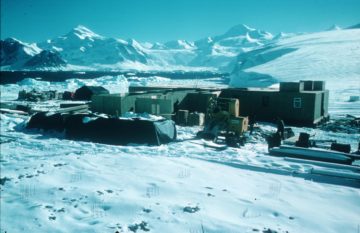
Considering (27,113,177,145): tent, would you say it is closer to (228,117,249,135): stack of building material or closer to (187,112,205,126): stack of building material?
(228,117,249,135): stack of building material

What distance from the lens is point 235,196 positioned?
10242 mm

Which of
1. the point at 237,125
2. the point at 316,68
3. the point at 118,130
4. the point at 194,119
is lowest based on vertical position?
the point at 118,130

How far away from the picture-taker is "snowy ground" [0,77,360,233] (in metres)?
8.49

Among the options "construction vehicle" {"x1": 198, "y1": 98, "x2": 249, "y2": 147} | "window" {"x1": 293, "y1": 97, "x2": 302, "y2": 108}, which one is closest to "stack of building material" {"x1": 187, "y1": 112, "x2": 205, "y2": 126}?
"construction vehicle" {"x1": 198, "y1": 98, "x2": 249, "y2": 147}

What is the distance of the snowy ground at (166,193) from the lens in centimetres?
849

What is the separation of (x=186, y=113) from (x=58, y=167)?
1402 cm

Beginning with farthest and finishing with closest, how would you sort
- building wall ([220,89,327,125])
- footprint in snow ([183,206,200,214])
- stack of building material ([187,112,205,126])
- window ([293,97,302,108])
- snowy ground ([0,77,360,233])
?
window ([293,97,302,108]), building wall ([220,89,327,125]), stack of building material ([187,112,205,126]), footprint in snow ([183,206,200,214]), snowy ground ([0,77,360,233])

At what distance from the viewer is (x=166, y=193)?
1038 centimetres

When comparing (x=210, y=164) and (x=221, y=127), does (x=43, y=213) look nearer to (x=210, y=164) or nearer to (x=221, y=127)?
(x=210, y=164)

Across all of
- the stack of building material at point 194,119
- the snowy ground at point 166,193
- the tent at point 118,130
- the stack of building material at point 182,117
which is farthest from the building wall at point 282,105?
the snowy ground at point 166,193

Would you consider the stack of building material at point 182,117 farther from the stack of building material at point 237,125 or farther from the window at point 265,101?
the window at point 265,101

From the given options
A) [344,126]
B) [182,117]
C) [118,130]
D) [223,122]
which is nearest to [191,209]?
[118,130]

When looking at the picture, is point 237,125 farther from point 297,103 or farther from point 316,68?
point 316,68

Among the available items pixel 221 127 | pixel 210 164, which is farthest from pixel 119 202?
pixel 221 127
